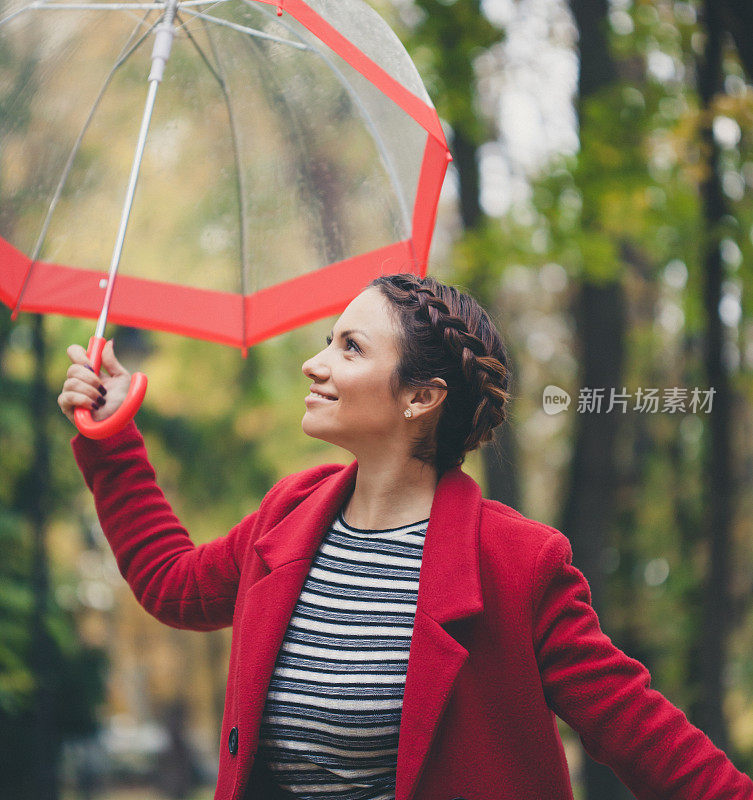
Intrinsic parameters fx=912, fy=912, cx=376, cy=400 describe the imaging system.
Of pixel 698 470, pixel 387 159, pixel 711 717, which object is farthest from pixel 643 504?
pixel 387 159

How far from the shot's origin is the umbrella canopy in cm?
265

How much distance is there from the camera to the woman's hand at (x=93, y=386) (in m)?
2.31

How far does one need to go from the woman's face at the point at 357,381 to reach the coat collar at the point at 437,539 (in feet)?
0.62

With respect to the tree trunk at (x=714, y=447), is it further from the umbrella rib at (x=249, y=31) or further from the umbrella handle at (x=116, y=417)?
the umbrella handle at (x=116, y=417)

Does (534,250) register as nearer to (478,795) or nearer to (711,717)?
(711,717)

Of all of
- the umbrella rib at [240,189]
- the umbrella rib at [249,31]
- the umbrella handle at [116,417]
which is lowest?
the umbrella handle at [116,417]

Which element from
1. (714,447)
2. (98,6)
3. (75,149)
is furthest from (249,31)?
(714,447)

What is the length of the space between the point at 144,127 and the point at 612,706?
1.88m

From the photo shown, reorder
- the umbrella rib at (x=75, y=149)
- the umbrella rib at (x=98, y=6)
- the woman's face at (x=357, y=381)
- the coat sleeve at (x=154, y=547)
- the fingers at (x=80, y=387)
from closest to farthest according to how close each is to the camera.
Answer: the woman's face at (x=357, y=381) → the fingers at (x=80, y=387) → the coat sleeve at (x=154, y=547) → the umbrella rib at (x=98, y=6) → the umbrella rib at (x=75, y=149)

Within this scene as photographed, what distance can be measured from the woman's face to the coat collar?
0.62 ft

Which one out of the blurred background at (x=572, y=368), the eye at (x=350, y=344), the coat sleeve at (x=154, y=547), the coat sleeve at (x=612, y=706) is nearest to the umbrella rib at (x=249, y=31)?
the blurred background at (x=572, y=368)

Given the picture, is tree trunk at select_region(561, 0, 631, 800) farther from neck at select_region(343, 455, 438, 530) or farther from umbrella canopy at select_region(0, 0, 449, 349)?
neck at select_region(343, 455, 438, 530)

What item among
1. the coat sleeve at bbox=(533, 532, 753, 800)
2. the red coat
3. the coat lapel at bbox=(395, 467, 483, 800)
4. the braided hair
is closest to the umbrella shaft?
the braided hair

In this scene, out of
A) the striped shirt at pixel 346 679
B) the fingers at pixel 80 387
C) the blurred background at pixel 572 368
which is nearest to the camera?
the striped shirt at pixel 346 679
